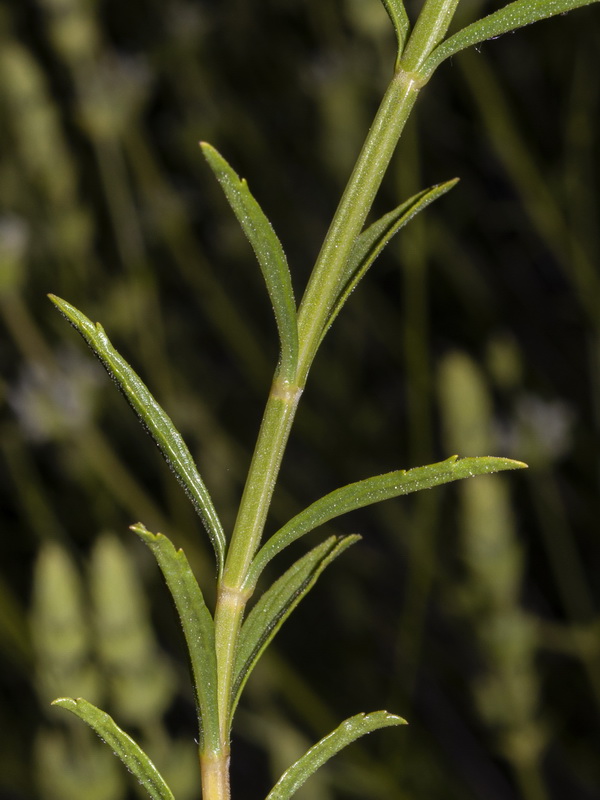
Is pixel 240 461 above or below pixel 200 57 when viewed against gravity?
below

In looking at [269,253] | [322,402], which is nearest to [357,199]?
[269,253]

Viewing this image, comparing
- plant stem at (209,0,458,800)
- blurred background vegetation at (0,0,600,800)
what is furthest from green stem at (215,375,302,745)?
blurred background vegetation at (0,0,600,800)

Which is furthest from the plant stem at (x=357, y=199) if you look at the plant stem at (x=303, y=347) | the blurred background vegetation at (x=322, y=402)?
the blurred background vegetation at (x=322, y=402)

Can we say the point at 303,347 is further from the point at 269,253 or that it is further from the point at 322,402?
the point at 322,402

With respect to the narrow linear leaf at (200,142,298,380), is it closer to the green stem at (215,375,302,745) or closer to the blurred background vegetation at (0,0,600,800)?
the green stem at (215,375,302,745)

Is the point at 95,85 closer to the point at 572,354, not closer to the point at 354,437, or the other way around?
the point at 354,437

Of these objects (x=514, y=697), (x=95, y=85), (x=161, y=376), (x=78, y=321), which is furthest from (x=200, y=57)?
(x=78, y=321)

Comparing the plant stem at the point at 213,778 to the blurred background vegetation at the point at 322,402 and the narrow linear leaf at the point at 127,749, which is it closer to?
the narrow linear leaf at the point at 127,749
